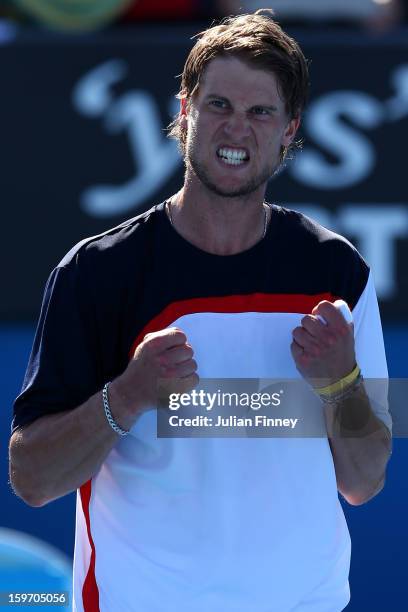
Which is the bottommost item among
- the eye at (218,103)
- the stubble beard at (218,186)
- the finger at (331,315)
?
the finger at (331,315)

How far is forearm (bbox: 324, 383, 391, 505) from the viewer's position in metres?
2.03

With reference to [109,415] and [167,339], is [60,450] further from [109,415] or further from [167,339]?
[167,339]

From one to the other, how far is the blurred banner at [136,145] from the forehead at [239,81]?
1813mm

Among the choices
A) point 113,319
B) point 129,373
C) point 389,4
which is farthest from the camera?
point 389,4

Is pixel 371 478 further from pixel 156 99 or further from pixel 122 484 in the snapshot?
pixel 156 99

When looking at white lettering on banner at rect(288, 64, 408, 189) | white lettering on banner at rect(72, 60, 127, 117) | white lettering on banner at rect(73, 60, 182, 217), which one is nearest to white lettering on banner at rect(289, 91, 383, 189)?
white lettering on banner at rect(288, 64, 408, 189)

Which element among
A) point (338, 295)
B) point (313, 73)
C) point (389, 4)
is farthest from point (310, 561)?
point (389, 4)

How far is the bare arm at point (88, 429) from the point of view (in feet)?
5.98

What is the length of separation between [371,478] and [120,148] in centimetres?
205

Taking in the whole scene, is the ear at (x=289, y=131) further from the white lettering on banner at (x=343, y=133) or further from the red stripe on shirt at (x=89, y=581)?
the white lettering on banner at (x=343, y=133)

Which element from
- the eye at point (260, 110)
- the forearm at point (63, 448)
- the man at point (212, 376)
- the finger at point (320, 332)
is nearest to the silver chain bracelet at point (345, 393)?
the man at point (212, 376)

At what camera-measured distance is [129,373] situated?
6.11 ft

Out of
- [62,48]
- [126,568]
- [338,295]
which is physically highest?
[62,48]

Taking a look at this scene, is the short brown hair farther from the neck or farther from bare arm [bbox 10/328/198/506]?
bare arm [bbox 10/328/198/506]
